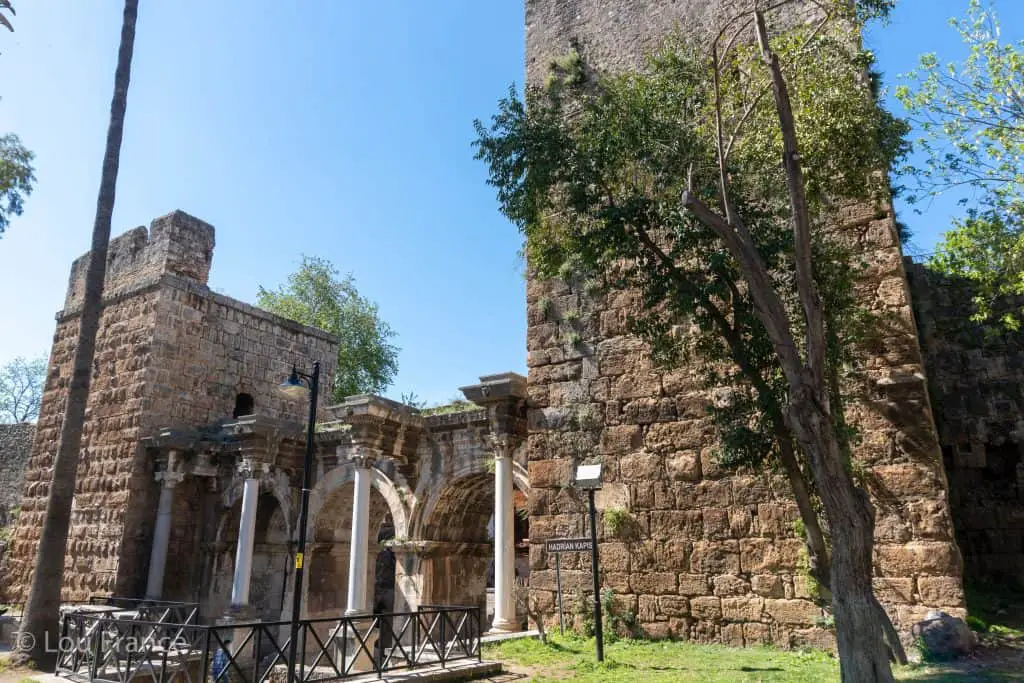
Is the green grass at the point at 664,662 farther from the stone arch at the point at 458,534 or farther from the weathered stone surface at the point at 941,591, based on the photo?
the stone arch at the point at 458,534

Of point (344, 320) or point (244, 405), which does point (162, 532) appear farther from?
point (344, 320)

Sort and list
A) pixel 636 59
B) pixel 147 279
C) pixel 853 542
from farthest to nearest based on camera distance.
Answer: pixel 147 279, pixel 636 59, pixel 853 542

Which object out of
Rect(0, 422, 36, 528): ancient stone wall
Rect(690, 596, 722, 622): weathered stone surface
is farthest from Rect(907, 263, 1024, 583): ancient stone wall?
Rect(0, 422, 36, 528): ancient stone wall

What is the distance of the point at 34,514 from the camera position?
1836 cm

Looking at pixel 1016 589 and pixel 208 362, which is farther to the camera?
pixel 208 362

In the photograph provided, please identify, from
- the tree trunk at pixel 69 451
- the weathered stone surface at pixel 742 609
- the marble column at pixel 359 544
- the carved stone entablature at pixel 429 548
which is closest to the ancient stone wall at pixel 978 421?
the weathered stone surface at pixel 742 609

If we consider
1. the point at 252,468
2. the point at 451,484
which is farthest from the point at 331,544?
the point at 451,484

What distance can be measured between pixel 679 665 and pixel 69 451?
32.3 ft

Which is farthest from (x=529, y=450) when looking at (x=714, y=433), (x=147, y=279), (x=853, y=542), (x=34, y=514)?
(x=34, y=514)

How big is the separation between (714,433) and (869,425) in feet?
6.19

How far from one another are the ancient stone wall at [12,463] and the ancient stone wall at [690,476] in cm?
2162

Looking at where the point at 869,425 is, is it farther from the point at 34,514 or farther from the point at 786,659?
the point at 34,514

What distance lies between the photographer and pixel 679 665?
7766mm

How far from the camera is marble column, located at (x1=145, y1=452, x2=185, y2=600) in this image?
15.9m
